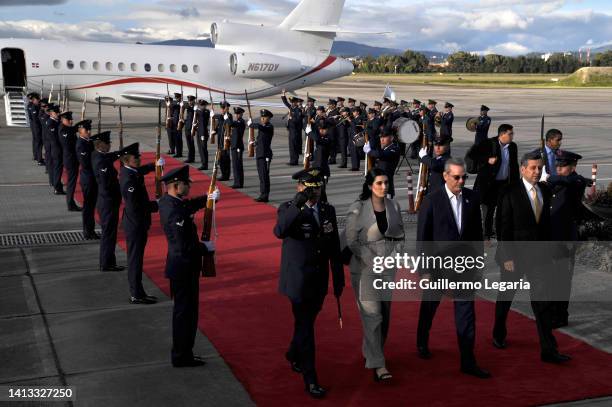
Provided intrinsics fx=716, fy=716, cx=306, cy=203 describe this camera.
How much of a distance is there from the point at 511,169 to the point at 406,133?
4.47 m

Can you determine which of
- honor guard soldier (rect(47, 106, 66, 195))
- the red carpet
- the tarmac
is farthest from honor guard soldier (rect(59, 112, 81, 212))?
the red carpet

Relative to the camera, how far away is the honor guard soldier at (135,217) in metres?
7.76

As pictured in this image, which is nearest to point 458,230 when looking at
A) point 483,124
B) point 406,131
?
point 406,131

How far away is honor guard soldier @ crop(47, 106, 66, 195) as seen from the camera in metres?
14.3

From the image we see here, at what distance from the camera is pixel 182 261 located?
5.97m

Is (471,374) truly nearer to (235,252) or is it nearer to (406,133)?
(235,252)

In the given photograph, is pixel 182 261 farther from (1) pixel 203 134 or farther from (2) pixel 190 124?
(2) pixel 190 124

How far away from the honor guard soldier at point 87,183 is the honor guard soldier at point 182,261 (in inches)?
195

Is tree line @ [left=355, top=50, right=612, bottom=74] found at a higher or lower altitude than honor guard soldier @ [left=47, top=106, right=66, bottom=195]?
higher

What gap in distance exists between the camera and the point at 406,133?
14344 millimetres

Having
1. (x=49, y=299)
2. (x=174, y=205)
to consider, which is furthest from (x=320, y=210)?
(x=49, y=299)

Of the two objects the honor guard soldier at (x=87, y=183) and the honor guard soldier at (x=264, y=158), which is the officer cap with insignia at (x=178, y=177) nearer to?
the honor guard soldier at (x=87, y=183)

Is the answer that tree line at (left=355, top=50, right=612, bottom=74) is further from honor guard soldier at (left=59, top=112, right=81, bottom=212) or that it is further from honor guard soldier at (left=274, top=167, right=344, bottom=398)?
honor guard soldier at (left=274, top=167, right=344, bottom=398)

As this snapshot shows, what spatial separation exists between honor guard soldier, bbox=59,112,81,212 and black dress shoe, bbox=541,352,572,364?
30.0ft
